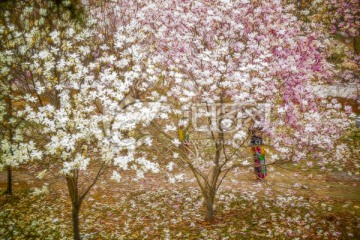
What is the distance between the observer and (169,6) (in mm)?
10203

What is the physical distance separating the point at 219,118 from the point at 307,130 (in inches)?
99.0

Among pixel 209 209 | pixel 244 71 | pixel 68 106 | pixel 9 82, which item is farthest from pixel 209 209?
pixel 9 82

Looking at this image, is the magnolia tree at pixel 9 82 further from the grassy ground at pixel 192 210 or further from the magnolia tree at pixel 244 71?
the grassy ground at pixel 192 210

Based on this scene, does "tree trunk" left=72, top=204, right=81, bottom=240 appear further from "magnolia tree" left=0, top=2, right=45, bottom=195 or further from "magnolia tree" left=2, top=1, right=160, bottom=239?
"magnolia tree" left=0, top=2, right=45, bottom=195

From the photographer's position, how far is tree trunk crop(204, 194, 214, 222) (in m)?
9.55

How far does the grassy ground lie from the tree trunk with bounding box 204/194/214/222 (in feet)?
0.73

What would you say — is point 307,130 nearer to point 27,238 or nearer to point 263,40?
point 263,40

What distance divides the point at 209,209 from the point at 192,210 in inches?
47.8

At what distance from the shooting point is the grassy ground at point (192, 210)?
9.02 m

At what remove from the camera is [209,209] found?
378 inches

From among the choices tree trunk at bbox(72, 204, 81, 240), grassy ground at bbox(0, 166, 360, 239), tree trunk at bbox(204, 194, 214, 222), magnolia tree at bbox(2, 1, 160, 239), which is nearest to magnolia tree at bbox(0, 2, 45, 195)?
magnolia tree at bbox(2, 1, 160, 239)

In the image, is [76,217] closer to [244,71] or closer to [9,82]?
[9,82]

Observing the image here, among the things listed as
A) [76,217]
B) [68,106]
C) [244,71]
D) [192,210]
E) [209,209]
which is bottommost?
[192,210]

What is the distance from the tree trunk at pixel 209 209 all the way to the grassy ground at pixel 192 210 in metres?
0.22
